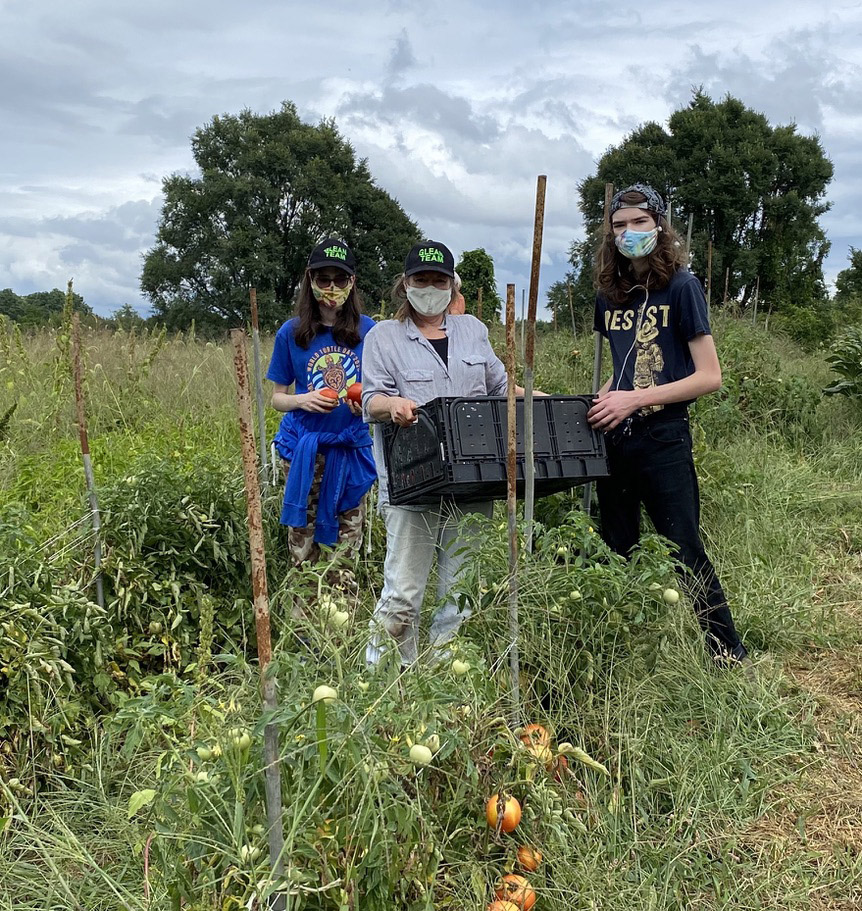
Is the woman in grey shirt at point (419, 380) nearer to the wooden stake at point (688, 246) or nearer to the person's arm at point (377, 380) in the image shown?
the person's arm at point (377, 380)

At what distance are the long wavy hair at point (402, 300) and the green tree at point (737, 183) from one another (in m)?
21.4

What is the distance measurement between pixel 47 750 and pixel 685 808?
6.15 ft

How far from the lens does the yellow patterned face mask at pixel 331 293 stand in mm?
3203

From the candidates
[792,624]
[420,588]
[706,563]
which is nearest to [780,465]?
[792,624]

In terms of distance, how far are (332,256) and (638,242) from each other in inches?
43.9

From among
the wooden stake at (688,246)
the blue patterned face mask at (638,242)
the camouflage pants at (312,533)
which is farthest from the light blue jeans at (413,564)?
the wooden stake at (688,246)

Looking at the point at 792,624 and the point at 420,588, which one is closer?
the point at 420,588

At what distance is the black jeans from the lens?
9.44 feet

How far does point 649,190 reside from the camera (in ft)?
9.54

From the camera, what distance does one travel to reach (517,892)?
1797 mm

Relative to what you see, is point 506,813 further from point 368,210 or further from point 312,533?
point 368,210

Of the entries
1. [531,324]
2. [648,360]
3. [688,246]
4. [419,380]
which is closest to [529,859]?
[531,324]

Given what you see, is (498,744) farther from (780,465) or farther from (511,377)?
(780,465)

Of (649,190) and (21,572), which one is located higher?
(649,190)
